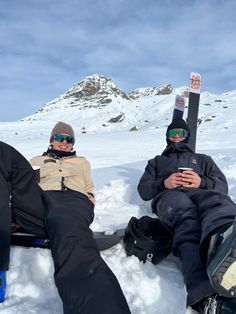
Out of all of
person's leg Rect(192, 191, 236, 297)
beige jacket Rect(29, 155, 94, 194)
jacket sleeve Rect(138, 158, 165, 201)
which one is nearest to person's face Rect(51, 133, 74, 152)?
beige jacket Rect(29, 155, 94, 194)

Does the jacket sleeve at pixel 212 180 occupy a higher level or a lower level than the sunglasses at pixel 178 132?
lower

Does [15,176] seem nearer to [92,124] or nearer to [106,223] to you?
[106,223]

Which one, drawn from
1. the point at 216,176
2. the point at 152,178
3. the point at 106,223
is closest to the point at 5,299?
the point at 106,223

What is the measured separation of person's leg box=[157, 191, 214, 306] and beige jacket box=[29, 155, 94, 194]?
934mm

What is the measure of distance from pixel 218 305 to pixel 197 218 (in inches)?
42.4

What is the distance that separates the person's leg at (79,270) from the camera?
6.89 feet

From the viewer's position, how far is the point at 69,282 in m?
2.27

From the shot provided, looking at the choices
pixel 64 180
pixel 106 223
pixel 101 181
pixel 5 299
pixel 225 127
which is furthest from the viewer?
pixel 225 127

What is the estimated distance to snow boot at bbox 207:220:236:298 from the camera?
1.94 meters

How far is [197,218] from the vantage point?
3041 millimetres

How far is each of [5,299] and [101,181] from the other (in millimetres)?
4063

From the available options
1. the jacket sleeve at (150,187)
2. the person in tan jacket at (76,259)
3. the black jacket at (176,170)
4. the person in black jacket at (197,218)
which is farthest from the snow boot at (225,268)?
the jacket sleeve at (150,187)

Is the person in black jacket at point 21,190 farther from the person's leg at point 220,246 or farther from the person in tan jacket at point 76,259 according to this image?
the person's leg at point 220,246

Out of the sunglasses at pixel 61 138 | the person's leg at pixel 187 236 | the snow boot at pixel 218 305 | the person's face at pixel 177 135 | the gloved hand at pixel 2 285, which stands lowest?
the gloved hand at pixel 2 285
